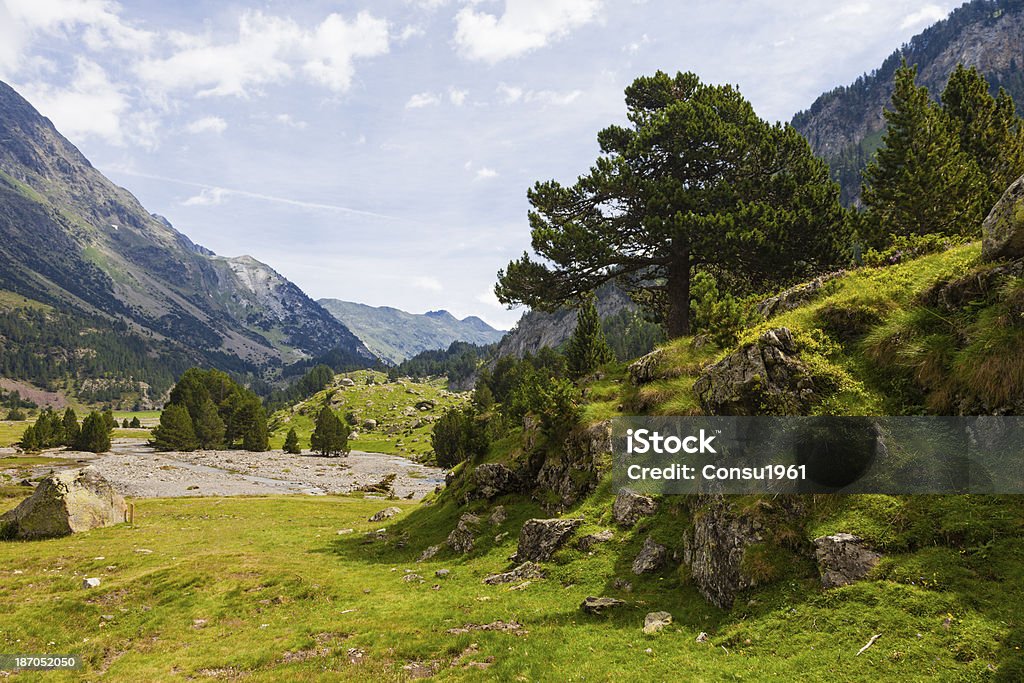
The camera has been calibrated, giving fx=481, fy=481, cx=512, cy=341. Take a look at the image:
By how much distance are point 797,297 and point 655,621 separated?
19.3 m

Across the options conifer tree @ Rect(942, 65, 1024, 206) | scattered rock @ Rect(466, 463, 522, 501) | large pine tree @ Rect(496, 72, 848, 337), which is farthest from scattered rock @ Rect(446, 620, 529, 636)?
conifer tree @ Rect(942, 65, 1024, 206)

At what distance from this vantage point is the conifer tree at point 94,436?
407 ft

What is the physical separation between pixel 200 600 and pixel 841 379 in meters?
30.4

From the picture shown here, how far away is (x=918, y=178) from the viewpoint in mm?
32688

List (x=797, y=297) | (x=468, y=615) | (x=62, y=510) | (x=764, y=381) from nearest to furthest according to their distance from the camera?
1. (x=468, y=615)
2. (x=764, y=381)
3. (x=797, y=297)
4. (x=62, y=510)

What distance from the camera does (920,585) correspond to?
11789 millimetres

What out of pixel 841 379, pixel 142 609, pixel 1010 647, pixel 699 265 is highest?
pixel 699 265

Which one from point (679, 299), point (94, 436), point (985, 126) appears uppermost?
point (985, 126)

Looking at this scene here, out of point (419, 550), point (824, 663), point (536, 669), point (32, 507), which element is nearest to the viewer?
point (824, 663)

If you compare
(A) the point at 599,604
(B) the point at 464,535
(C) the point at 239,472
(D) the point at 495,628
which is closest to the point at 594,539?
(A) the point at 599,604

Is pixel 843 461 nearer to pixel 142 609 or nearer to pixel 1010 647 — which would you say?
pixel 1010 647

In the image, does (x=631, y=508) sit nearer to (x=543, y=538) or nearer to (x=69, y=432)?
(x=543, y=538)

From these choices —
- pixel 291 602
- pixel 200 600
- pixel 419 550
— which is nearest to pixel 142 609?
pixel 200 600

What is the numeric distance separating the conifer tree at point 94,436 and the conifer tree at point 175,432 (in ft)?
35.6
